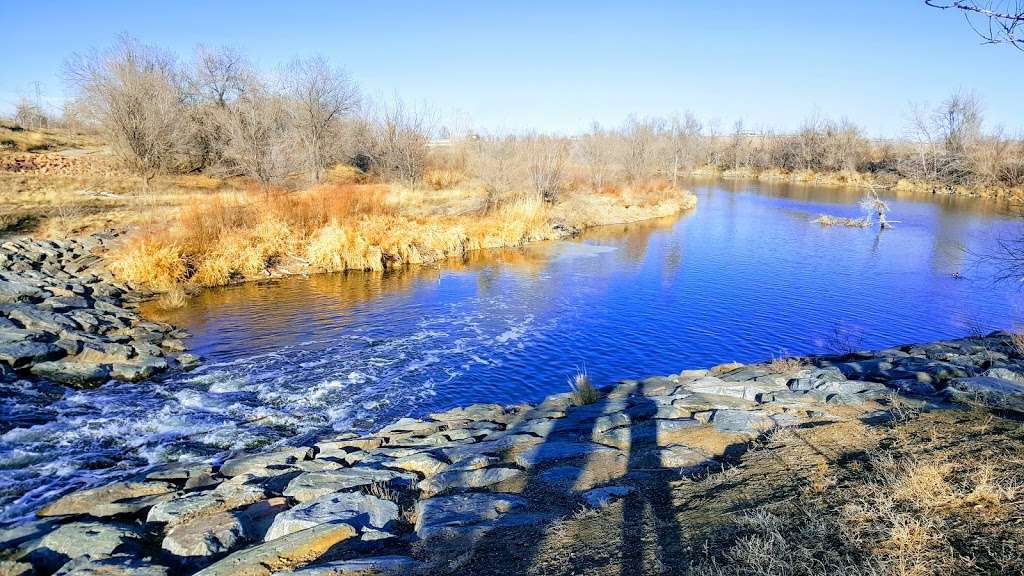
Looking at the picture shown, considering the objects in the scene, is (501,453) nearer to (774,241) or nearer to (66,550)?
(66,550)

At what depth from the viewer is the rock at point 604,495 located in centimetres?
495

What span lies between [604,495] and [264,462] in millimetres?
4389

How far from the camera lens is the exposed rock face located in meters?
10.4

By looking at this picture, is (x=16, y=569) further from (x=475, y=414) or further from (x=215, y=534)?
(x=475, y=414)

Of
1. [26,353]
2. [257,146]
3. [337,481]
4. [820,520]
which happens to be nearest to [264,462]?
[337,481]

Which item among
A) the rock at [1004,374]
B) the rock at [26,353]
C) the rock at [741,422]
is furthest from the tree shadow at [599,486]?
the rock at [26,353]

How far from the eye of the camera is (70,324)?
12141 mm

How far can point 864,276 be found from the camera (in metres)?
20.4

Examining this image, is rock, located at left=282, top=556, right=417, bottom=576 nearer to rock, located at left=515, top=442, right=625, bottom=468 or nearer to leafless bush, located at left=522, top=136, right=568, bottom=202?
rock, located at left=515, top=442, right=625, bottom=468

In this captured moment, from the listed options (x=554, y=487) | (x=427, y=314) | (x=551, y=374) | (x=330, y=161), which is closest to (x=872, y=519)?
(x=554, y=487)

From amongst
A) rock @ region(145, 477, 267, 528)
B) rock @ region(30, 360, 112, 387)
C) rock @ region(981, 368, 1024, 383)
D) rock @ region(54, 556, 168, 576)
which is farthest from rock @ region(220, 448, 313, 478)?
rock @ region(981, 368, 1024, 383)

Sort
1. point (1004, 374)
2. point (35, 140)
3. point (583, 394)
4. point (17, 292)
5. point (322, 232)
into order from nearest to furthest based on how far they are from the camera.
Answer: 1. point (1004, 374)
2. point (583, 394)
3. point (17, 292)
4. point (322, 232)
5. point (35, 140)

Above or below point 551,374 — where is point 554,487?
above

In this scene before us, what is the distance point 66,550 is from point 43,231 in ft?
66.7
